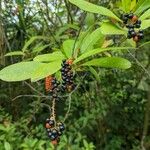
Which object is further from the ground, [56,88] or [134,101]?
[56,88]

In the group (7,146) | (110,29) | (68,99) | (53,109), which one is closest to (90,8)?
(110,29)

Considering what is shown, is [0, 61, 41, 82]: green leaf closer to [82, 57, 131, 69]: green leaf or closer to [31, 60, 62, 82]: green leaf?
[31, 60, 62, 82]: green leaf

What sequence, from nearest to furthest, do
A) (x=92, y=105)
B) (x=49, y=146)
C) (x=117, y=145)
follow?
(x=49, y=146) < (x=92, y=105) < (x=117, y=145)

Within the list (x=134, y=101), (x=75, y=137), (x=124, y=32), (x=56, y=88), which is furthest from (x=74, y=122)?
(x=124, y=32)

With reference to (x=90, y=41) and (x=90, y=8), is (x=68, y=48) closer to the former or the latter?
(x=90, y=41)

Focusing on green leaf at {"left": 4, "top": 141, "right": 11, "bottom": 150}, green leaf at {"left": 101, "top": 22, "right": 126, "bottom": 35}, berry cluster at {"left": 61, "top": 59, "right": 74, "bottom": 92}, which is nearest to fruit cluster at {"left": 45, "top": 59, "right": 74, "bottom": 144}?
berry cluster at {"left": 61, "top": 59, "right": 74, "bottom": 92}

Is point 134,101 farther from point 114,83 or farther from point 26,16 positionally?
point 26,16
